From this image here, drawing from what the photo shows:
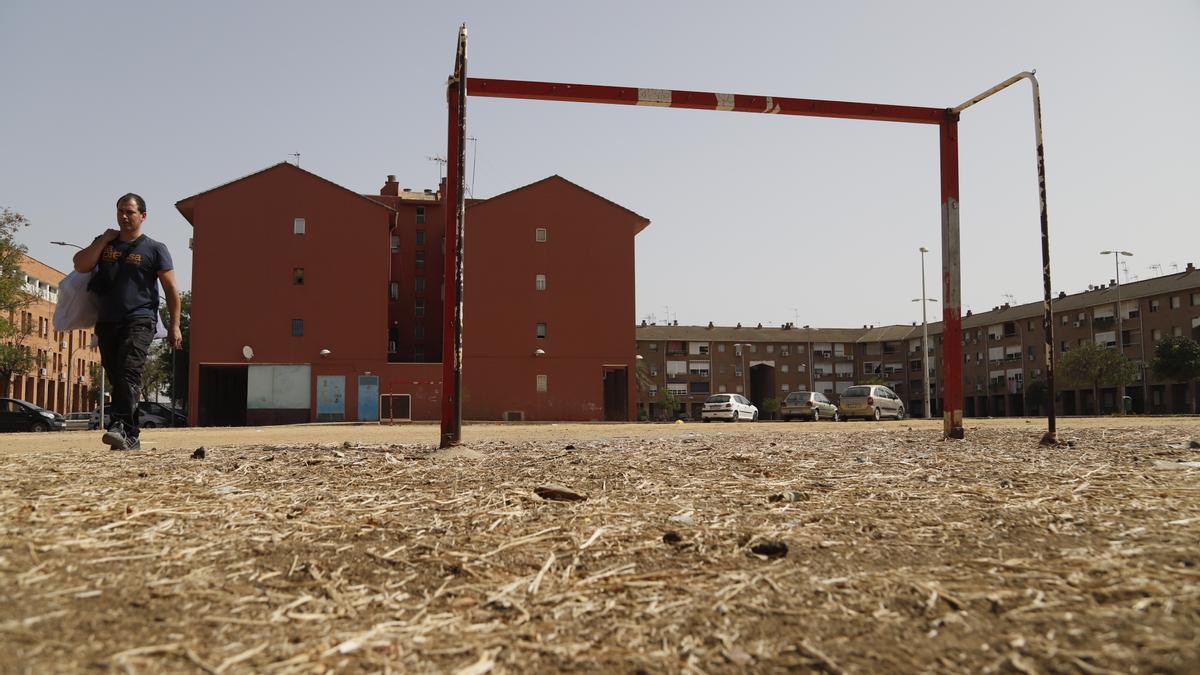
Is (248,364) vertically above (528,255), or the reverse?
(528,255)

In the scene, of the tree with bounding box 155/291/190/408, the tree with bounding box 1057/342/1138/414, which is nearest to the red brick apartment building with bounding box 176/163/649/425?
the tree with bounding box 155/291/190/408

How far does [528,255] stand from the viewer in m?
47.8

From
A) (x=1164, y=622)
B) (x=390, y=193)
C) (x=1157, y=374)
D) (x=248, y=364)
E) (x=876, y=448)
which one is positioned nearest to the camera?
(x=1164, y=622)

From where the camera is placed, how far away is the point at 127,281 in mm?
7062

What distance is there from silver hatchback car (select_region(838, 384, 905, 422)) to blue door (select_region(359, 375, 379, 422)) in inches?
972

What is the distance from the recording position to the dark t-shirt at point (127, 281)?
7023 millimetres

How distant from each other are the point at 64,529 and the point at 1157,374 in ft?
247

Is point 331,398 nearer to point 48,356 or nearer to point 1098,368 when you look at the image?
point 48,356

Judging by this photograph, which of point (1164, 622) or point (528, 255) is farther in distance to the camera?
point (528, 255)

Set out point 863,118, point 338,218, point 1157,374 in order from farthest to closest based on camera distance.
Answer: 1. point 1157,374
2. point 338,218
3. point 863,118

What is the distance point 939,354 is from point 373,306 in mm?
79898

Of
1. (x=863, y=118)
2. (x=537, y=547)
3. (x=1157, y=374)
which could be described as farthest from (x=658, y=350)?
(x=537, y=547)

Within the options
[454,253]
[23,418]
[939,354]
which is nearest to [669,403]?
[939,354]

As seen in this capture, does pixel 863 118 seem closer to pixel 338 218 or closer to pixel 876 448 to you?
pixel 876 448
